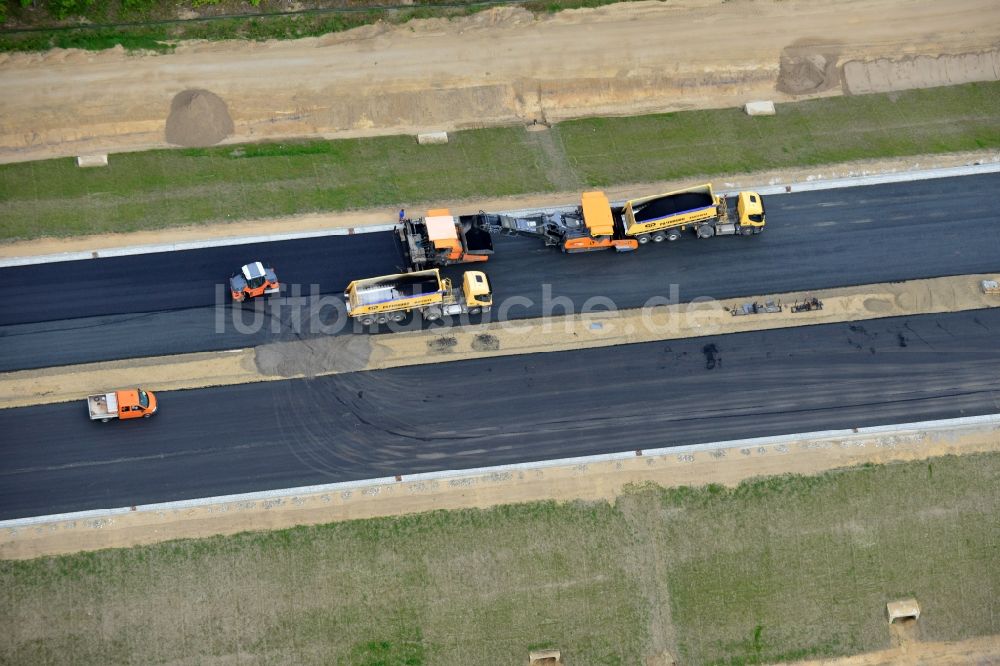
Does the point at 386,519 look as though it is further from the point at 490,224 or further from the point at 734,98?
the point at 734,98

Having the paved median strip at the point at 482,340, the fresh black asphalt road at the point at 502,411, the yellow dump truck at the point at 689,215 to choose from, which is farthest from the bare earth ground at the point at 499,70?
the fresh black asphalt road at the point at 502,411

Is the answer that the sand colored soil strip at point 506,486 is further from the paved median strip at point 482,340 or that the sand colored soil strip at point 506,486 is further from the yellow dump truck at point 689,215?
the yellow dump truck at point 689,215

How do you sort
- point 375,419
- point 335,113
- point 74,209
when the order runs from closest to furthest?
point 375,419 → point 74,209 → point 335,113

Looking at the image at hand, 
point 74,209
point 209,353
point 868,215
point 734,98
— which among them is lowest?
point 209,353

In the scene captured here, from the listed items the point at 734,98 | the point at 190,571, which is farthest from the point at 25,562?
the point at 734,98

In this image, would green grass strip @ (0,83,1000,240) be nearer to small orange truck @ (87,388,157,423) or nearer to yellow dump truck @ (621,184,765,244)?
yellow dump truck @ (621,184,765,244)

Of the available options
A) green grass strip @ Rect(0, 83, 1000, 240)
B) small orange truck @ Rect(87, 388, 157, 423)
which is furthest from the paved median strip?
green grass strip @ Rect(0, 83, 1000, 240)

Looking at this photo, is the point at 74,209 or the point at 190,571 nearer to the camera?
the point at 190,571
